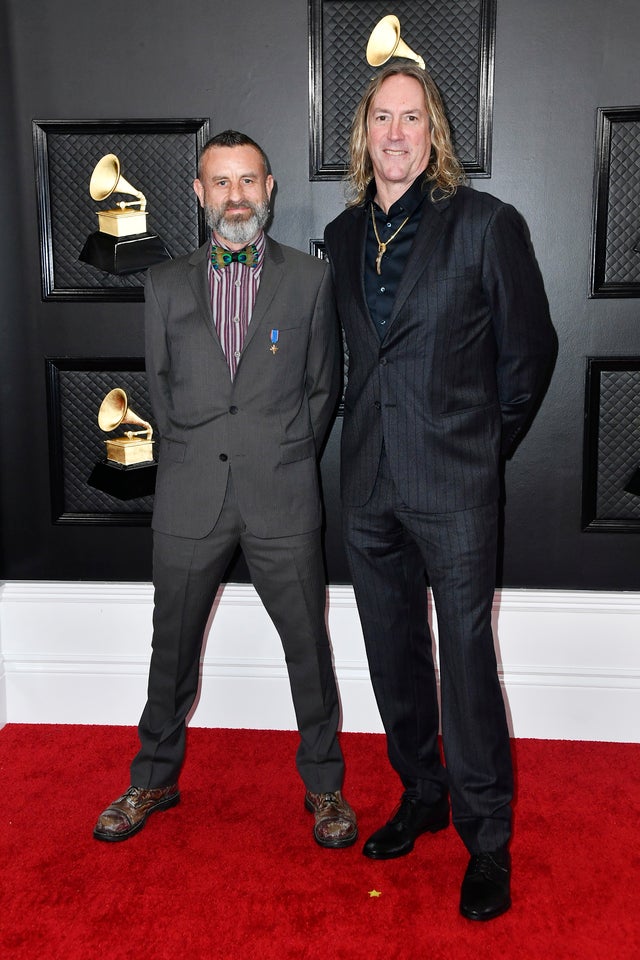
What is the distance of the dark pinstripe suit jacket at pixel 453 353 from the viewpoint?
2232 millimetres

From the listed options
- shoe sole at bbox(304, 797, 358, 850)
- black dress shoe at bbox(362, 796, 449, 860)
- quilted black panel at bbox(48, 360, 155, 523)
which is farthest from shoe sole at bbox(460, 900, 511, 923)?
quilted black panel at bbox(48, 360, 155, 523)

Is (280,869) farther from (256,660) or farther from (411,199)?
(411,199)

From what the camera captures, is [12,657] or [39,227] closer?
[39,227]

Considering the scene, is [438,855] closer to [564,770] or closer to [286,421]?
[564,770]

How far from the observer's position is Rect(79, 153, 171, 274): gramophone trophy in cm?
298

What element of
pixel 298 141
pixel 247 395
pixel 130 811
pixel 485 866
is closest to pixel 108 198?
pixel 298 141

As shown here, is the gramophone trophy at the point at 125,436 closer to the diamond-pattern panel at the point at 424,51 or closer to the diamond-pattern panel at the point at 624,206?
the diamond-pattern panel at the point at 424,51

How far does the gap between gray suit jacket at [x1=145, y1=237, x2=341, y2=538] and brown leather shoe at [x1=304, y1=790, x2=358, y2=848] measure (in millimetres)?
779

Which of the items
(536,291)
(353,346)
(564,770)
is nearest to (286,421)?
(353,346)

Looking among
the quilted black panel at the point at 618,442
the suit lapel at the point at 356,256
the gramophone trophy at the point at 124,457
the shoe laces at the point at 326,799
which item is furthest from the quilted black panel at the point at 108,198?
the shoe laces at the point at 326,799

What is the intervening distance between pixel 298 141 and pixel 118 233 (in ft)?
2.11

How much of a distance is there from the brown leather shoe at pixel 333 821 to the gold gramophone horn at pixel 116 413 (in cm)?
130

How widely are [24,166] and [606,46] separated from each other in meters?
1.86

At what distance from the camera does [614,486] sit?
3074 mm
